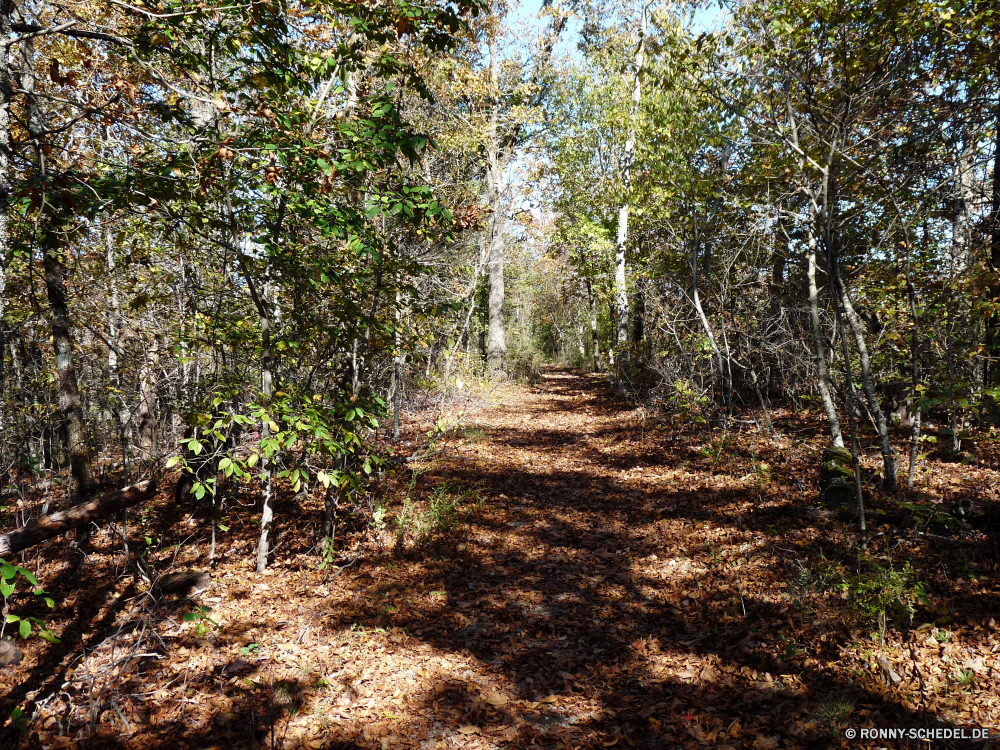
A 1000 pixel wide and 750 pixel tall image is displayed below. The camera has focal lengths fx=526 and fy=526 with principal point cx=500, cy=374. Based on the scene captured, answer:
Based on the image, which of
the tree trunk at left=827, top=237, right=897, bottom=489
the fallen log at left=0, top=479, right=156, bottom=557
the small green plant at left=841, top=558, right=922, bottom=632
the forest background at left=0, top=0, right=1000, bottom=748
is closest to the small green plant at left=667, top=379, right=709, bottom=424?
the forest background at left=0, top=0, right=1000, bottom=748

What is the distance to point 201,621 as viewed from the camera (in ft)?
16.3

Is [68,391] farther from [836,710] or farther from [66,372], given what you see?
[836,710]

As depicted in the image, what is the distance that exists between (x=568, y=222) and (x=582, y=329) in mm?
15306

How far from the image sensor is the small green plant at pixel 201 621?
4791 millimetres

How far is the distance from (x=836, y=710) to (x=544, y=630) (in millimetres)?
2359

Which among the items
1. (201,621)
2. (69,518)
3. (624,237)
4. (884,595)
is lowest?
(201,621)

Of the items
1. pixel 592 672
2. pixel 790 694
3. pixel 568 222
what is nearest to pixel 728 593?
pixel 790 694

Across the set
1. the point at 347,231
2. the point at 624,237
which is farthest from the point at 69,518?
the point at 624,237

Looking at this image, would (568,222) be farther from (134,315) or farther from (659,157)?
(134,315)

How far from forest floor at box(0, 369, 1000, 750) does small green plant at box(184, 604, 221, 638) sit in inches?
1.2

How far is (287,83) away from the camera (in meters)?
4.98

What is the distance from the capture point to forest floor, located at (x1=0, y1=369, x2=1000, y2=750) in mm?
3705

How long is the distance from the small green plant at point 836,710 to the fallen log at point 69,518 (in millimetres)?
5658

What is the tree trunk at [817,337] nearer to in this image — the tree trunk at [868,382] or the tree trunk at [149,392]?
the tree trunk at [868,382]
